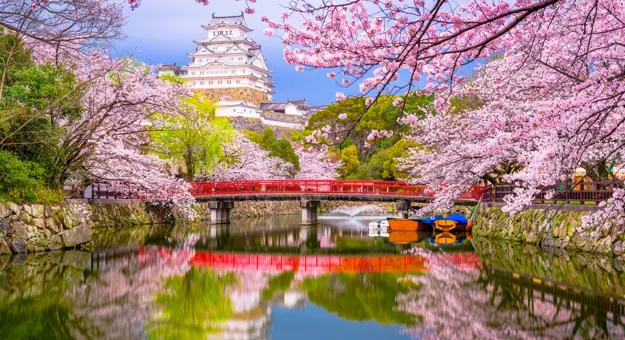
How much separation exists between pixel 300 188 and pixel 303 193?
1.84 ft

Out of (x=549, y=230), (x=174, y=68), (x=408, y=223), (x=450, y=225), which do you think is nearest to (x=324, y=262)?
(x=549, y=230)

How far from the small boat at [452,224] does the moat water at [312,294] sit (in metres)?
6.82

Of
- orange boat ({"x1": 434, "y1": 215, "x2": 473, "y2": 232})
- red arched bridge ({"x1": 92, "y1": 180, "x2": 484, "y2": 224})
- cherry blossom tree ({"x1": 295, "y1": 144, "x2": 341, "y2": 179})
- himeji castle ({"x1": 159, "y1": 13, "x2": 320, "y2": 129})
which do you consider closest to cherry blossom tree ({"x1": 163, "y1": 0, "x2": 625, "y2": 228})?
orange boat ({"x1": 434, "y1": 215, "x2": 473, "y2": 232})

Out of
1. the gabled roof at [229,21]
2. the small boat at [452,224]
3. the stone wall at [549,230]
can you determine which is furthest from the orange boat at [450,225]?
the gabled roof at [229,21]

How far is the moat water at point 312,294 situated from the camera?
26.3 feet

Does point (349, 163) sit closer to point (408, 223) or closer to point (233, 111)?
point (408, 223)

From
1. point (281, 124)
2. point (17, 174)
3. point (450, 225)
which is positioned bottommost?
point (450, 225)

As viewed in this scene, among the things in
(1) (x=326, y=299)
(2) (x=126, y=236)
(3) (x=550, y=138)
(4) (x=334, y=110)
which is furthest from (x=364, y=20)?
(4) (x=334, y=110)

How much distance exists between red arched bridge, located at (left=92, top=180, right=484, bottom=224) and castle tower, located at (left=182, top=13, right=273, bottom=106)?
4045cm

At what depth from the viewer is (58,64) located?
16.1 metres

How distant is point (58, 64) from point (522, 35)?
41.1 feet

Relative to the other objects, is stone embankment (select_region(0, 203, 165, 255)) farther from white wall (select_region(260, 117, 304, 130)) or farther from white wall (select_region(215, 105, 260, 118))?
white wall (select_region(260, 117, 304, 130))

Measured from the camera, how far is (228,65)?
71.1 metres

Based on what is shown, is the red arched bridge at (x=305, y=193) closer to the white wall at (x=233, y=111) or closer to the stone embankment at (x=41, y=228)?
the stone embankment at (x=41, y=228)
